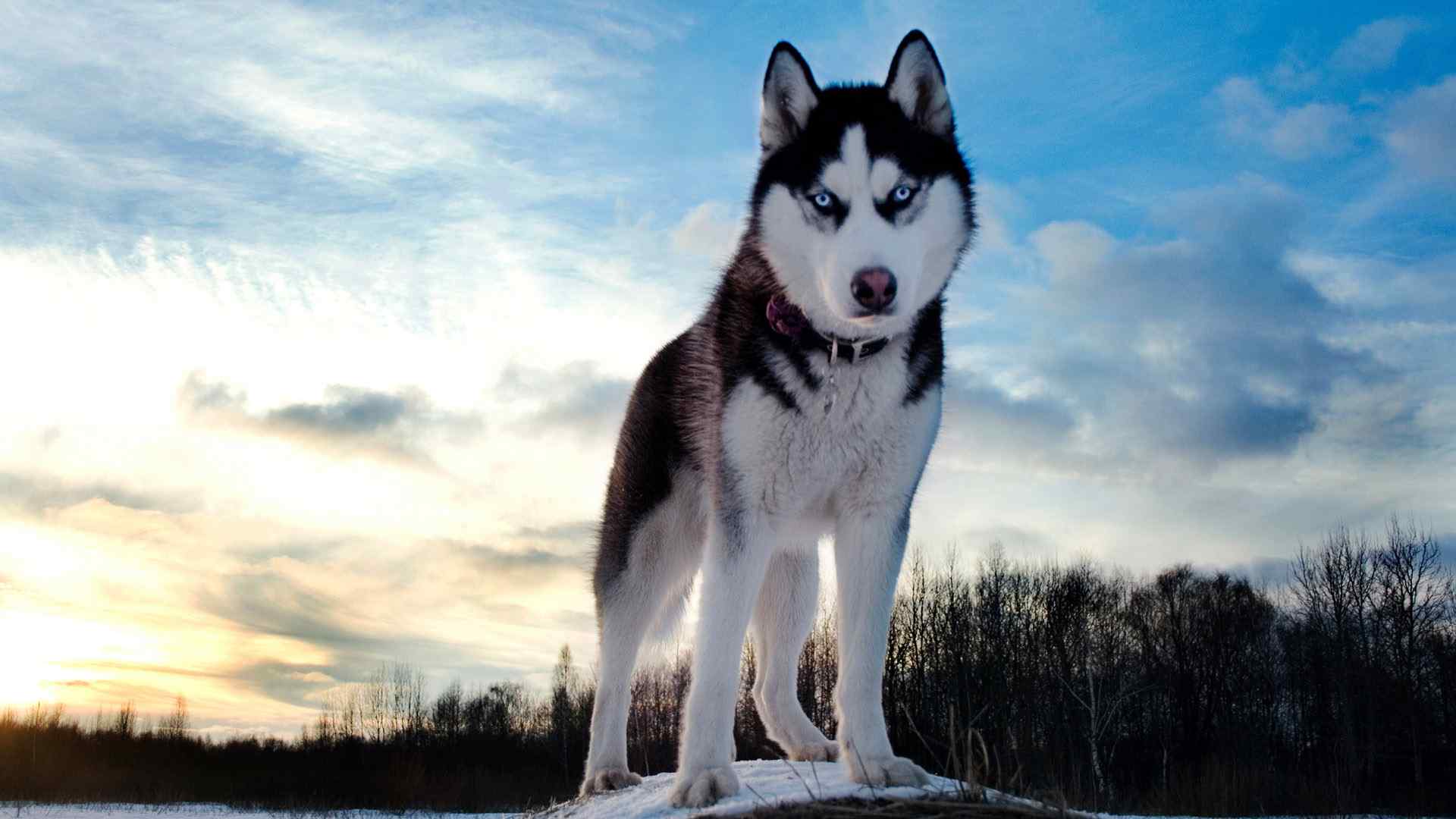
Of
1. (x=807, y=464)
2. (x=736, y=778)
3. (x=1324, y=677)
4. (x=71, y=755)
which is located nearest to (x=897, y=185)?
(x=807, y=464)

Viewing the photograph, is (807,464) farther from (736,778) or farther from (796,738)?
(796,738)

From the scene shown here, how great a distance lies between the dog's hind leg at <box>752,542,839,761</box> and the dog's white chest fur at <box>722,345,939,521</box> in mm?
1819

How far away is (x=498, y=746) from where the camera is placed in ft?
236

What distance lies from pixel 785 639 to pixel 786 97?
3.63m

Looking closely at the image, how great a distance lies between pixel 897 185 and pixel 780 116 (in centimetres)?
90

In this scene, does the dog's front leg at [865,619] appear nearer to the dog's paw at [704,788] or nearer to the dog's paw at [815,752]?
the dog's paw at [704,788]

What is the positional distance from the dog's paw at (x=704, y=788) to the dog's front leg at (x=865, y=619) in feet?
2.11

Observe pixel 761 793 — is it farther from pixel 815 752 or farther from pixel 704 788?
pixel 815 752

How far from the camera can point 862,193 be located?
5.39 metres

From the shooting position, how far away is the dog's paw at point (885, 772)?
5.63 meters

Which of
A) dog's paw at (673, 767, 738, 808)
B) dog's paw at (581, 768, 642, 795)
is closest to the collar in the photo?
dog's paw at (673, 767, 738, 808)

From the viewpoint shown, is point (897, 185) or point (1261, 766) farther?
point (1261, 766)

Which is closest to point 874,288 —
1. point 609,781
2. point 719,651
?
point 719,651

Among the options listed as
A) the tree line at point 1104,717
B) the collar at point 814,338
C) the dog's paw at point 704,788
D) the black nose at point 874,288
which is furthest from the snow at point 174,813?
the black nose at point 874,288
